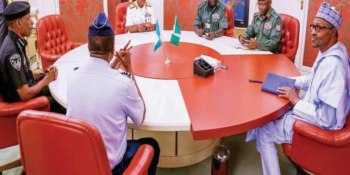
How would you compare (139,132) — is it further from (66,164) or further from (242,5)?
(242,5)

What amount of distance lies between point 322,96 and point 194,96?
0.82 metres

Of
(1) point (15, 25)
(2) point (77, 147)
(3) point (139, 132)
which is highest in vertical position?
(1) point (15, 25)

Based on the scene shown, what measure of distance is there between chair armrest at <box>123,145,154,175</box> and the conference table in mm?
246

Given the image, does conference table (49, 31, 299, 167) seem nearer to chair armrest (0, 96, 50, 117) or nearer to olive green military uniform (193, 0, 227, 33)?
chair armrest (0, 96, 50, 117)

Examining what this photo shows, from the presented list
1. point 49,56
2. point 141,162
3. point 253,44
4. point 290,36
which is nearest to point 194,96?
point 141,162

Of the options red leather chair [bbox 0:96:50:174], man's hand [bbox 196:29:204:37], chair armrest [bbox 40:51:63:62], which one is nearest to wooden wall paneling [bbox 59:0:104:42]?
chair armrest [bbox 40:51:63:62]

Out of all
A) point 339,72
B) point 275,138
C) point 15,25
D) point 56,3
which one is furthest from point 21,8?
point 56,3

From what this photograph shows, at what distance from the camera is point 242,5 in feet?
18.6

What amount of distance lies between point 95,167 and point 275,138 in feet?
4.38

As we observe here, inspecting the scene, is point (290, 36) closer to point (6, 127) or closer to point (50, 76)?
point (50, 76)

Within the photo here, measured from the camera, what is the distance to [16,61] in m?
2.40

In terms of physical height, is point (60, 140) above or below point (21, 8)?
below

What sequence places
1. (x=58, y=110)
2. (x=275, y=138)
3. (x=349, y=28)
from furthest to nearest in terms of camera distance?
(x=349, y=28) < (x=58, y=110) < (x=275, y=138)

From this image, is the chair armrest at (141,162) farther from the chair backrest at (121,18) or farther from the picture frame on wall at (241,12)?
the picture frame on wall at (241,12)
